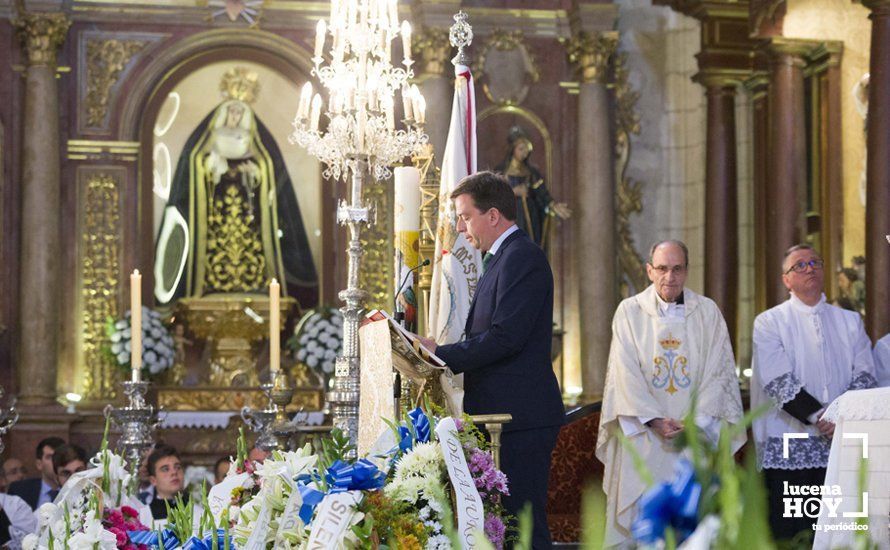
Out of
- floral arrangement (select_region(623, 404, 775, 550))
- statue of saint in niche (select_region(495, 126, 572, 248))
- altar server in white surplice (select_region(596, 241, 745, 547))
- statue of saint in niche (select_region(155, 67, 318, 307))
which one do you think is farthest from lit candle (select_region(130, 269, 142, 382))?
statue of saint in niche (select_region(495, 126, 572, 248))

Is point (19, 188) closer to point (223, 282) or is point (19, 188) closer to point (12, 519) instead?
point (223, 282)

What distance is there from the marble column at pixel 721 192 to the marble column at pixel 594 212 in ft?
3.12

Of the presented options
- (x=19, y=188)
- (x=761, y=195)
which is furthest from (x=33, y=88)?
(x=761, y=195)

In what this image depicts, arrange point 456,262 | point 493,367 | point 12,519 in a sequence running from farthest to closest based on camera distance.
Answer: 1. point 12,519
2. point 456,262
3. point 493,367

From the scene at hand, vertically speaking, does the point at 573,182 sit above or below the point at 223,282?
above

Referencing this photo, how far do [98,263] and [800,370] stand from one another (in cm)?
770

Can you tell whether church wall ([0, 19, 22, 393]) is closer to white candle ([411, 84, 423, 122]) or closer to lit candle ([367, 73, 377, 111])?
white candle ([411, 84, 423, 122])

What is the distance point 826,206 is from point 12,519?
7.95 m

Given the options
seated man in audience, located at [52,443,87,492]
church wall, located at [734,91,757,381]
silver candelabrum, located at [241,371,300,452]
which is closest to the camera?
silver candelabrum, located at [241,371,300,452]

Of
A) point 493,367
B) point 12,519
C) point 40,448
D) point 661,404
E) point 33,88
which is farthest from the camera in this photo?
point 33,88

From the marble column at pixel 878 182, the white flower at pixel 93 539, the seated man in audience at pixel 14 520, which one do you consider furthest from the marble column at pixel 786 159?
the white flower at pixel 93 539

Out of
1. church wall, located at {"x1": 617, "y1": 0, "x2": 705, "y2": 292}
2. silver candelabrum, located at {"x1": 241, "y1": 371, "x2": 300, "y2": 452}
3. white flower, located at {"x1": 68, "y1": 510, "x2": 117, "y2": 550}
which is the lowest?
white flower, located at {"x1": 68, "y1": 510, "x2": 117, "y2": 550}

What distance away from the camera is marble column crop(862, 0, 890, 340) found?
32.9 feet

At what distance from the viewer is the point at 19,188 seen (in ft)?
42.3
